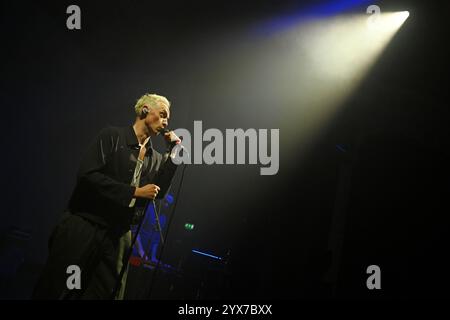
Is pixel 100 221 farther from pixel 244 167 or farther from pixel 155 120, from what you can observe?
pixel 244 167

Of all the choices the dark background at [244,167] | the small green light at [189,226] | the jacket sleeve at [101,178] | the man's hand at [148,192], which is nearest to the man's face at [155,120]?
the jacket sleeve at [101,178]

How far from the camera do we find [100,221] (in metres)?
1.90

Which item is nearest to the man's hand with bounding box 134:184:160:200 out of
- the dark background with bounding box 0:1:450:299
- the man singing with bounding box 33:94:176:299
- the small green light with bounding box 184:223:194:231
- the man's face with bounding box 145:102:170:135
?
the man singing with bounding box 33:94:176:299

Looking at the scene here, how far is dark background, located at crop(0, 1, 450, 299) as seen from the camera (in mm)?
4438

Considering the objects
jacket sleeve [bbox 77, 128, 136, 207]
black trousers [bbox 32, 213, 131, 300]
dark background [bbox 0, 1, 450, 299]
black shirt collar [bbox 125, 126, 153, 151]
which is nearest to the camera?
black trousers [bbox 32, 213, 131, 300]

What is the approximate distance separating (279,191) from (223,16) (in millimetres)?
2541

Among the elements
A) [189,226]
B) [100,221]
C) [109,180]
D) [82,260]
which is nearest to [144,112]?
[109,180]

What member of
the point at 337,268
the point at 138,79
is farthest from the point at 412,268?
the point at 138,79

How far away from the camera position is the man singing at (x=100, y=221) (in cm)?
177

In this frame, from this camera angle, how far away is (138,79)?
575 cm

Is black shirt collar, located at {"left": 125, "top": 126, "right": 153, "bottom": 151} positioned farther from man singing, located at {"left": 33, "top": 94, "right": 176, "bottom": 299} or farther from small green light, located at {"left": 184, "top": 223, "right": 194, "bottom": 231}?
small green light, located at {"left": 184, "top": 223, "right": 194, "bottom": 231}

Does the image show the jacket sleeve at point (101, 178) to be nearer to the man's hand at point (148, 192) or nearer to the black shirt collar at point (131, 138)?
the man's hand at point (148, 192)

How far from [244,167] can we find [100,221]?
3168mm
